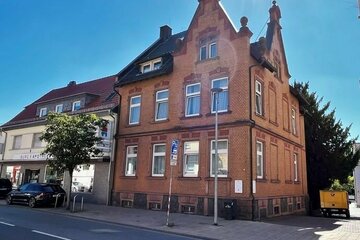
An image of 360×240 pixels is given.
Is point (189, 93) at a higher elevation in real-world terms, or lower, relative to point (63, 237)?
higher

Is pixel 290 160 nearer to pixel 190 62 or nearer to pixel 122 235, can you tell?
pixel 190 62

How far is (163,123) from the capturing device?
71.2 feet

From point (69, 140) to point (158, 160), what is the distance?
223 inches

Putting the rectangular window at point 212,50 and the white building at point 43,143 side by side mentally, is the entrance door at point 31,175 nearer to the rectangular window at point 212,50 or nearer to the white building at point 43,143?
the white building at point 43,143

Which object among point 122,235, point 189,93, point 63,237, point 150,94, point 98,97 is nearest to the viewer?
point 63,237

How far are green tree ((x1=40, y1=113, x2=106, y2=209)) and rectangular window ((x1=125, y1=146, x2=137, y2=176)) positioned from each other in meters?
3.30

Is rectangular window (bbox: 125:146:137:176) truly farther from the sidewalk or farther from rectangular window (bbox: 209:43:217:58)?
rectangular window (bbox: 209:43:217:58)

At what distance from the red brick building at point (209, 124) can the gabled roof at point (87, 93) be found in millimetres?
2463

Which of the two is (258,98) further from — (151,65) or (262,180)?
(151,65)

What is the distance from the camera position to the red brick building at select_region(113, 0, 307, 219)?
18.2 metres

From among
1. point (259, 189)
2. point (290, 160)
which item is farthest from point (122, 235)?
point (290, 160)

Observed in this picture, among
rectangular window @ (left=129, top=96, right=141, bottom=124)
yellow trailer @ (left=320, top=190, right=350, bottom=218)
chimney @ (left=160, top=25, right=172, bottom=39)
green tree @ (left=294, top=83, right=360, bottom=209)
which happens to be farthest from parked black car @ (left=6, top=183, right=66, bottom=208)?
green tree @ (left=294, top=83, right=360, bottom=209)

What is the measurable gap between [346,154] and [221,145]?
2078 centimetres

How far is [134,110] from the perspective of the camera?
24141 millimetres
